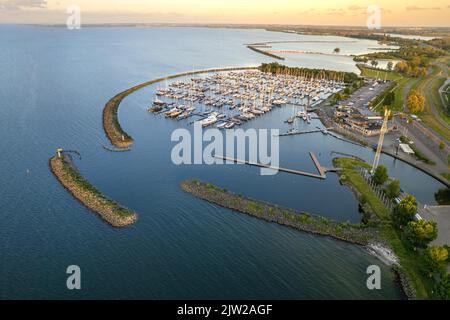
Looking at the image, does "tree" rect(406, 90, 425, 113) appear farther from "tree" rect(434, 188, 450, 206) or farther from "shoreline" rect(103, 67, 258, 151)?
"shoreline" rect(103, 67, 258, 151)

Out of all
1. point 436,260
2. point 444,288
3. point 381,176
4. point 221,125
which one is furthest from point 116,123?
point 444,288

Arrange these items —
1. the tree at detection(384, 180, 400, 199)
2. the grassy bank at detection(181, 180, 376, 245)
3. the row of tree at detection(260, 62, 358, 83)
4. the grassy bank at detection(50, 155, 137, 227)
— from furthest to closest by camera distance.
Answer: the row of tree at detection(260, 62, 358, 83), the tree at detection(384, 180, 400, 199), the grassy bank at detection(50, 155, 137, 227), the grassy bank at detection(181, 180, 376, 245)

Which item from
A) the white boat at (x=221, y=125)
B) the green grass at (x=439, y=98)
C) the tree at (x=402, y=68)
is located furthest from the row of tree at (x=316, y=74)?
the white boat at (x=221, y=125)

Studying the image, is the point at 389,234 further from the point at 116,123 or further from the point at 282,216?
the point at 116,123

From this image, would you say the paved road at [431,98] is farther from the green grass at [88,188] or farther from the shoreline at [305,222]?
the green grass at [88,188]

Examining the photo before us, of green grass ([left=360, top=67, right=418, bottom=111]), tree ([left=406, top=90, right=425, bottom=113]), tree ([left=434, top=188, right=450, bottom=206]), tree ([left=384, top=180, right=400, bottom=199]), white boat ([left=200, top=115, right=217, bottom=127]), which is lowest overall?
tree ([left=434, top=188, right=450, bottom=206])

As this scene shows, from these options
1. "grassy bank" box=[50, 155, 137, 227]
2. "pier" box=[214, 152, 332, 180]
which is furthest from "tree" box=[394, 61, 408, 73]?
"grassy bank" box=[50, 155, 137, 227]
